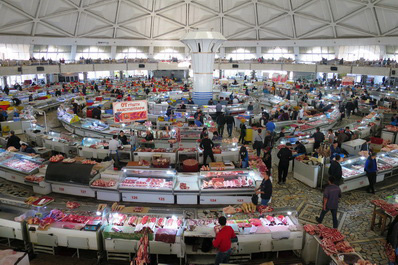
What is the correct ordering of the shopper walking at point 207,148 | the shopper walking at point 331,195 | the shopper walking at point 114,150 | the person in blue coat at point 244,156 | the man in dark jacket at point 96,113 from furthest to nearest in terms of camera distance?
the man in dark jacket at point 96,113 < the shopper walking at point 114,150 < the shopper walking at point 207,148 < the person in blue coat at point 244,156 < the shopper walking at point 331,195

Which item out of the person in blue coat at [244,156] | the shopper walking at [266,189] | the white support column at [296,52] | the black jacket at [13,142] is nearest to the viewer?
the shopper walking at [266,189]

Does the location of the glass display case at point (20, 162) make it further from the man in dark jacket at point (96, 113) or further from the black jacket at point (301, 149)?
the black jacket at point (301, 149)

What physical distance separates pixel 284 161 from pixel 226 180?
234cm

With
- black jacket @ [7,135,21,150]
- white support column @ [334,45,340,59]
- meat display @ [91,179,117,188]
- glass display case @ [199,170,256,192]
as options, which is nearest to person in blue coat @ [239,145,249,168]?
glass display case @ [199,170,256,192]

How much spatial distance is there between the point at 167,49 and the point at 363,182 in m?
39.6

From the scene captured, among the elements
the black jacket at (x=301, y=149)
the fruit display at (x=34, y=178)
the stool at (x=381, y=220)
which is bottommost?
the stool at (x=381, y=220)

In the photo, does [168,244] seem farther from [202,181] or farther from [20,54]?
[20,54]

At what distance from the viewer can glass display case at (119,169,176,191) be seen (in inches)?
359

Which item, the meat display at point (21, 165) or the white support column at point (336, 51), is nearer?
the meat display at point (21, 165)

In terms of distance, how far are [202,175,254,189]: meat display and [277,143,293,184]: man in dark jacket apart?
1725mm

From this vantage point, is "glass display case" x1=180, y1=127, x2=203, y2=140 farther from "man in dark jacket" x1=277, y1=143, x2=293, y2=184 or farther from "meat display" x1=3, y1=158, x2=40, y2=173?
"meat display" x1=3, y1=158, x2=40, y2=173

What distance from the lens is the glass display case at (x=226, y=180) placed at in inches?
353

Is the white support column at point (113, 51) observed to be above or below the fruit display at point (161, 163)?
above

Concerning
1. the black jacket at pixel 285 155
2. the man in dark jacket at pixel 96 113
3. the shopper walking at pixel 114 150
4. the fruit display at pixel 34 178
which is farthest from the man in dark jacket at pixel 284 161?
the man in dark jacket at pixel 96 113
